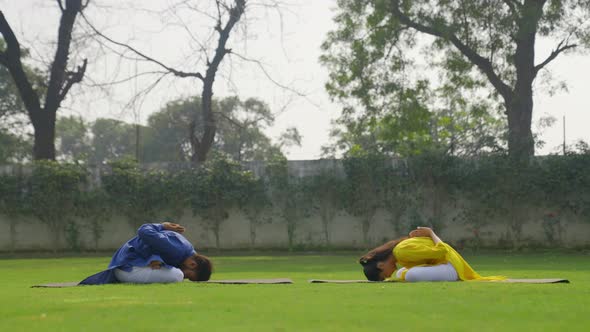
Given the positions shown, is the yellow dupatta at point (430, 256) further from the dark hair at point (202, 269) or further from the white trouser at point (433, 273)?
the dark hair at point (202, 269)

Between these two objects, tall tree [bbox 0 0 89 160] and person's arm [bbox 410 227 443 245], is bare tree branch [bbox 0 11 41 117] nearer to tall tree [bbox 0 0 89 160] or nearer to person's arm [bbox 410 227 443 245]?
tall tree [bbox 0 0 89 160]

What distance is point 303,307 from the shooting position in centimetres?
700

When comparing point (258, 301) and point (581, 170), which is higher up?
point (581, 170)

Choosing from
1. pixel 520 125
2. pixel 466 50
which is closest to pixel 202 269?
pixel 466 50

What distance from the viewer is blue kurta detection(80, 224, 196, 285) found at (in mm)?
10461

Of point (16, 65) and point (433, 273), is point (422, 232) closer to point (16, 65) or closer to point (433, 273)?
point (433, 273)

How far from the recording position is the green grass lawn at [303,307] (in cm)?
594

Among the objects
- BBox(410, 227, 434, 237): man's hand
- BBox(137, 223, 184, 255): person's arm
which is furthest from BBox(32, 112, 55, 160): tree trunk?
BBox(410, 227, 434, 237): man's hand

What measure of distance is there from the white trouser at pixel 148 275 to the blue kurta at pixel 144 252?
0.06 metres

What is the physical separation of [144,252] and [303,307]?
3.99 metres

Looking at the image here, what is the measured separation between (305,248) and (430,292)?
1564 cm

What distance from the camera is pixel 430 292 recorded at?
26.8ft

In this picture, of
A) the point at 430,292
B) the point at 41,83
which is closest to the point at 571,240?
the point at 430,292

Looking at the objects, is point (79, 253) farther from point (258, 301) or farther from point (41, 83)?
point (258, 301)
